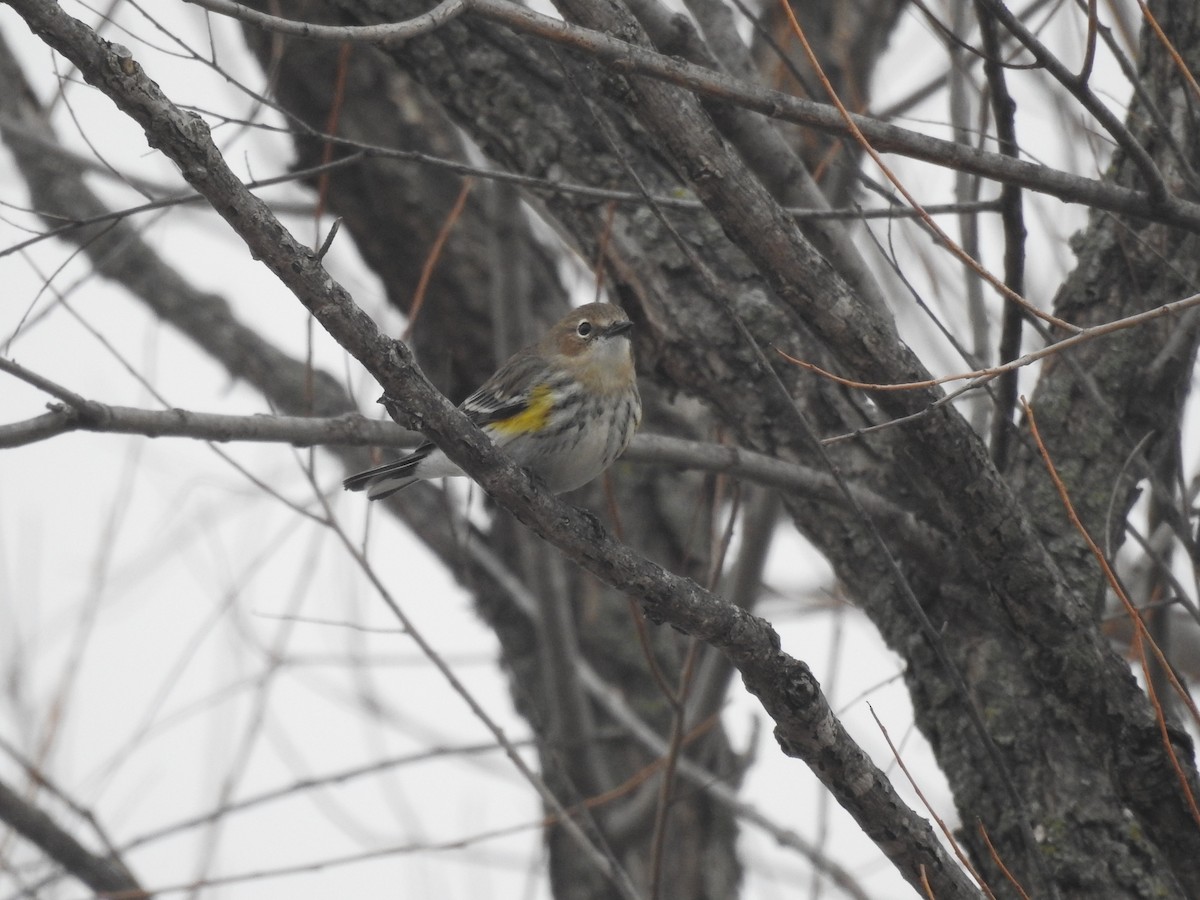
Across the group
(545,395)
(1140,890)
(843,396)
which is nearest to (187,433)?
(545,395)

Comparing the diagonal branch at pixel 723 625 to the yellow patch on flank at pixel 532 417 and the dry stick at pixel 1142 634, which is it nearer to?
the dry stick at pixel 1142 634

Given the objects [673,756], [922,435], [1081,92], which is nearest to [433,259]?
[673,756]

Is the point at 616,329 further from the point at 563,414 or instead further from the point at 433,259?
the point at 433,259

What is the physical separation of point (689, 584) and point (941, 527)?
141cm

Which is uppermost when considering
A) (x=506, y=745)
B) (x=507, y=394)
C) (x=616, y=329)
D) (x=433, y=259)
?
(x=616, y=329)

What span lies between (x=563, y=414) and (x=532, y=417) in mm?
129

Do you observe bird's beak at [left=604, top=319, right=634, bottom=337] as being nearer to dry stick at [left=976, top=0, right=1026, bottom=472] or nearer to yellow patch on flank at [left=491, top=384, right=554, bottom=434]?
yellow patch on flank at [left=491, top=384, right=554, bottom=434]

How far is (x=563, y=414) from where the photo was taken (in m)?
5.01

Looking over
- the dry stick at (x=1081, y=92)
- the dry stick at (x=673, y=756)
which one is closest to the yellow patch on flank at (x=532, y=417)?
the dry stick at (x=673, y=756)

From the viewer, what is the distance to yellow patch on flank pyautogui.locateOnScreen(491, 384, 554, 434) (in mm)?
5031

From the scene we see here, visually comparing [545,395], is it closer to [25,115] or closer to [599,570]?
[599,570]

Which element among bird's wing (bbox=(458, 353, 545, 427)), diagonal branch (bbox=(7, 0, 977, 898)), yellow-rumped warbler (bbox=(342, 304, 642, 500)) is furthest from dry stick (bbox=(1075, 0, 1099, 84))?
bird's wing (bbox=(458, 353, 545, 427))

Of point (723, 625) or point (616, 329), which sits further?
point (616, 329)

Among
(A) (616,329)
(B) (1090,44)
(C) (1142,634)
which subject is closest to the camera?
(B) (1090,44)
